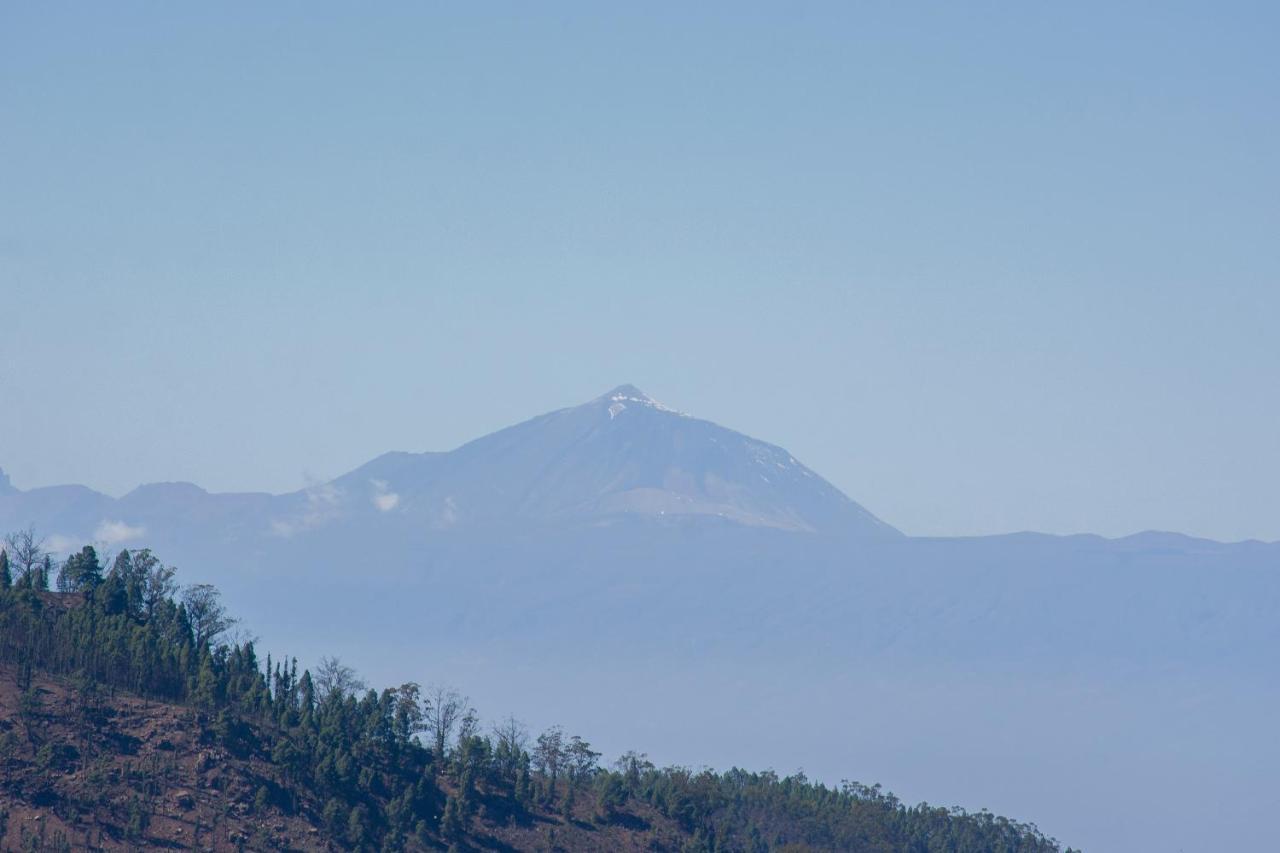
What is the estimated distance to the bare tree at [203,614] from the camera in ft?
513

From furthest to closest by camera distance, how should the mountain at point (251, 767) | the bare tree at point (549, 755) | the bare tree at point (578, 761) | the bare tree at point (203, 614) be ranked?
the bare tree at point (578, 761) < the bare tree at point (549, 755) < the bare tree at point (203, 614) < the mountain at point (251, 767)

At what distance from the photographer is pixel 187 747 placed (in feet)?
429

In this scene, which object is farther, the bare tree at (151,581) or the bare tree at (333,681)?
the bare tree at (151,581)

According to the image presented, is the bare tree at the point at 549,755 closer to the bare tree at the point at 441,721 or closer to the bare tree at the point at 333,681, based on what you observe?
the bare tree at the point at 441,721

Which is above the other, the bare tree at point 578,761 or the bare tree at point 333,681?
the bare tree at point 333,681

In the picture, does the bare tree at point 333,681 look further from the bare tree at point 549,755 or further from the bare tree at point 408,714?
the bare tree at point 549,755

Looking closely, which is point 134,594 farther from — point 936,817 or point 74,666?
point 936,817

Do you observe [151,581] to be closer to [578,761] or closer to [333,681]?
[333,681]

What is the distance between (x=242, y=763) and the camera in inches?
5207

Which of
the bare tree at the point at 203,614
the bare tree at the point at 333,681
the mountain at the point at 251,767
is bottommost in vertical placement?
the mountain at the point at 251,767

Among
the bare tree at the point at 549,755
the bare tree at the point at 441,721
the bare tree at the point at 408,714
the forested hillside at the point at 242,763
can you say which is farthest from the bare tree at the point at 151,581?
the bare tree at the point at 549,755

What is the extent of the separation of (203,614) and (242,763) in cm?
2830

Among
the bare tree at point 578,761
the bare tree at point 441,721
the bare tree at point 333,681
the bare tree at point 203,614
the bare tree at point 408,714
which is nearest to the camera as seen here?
the bare tree at point 408,714

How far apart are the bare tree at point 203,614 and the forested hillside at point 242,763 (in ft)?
0.83
